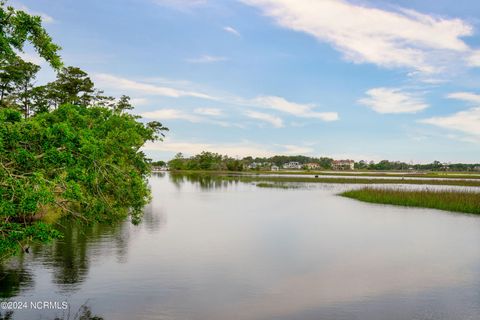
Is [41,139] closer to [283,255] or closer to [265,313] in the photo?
[265,313]

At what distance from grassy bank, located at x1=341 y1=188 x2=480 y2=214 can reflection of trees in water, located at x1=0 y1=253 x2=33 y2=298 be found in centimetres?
4357

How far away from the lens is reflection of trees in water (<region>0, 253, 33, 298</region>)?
17.6m

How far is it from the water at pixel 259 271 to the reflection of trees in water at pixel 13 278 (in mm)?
45

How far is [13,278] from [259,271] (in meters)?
12.2

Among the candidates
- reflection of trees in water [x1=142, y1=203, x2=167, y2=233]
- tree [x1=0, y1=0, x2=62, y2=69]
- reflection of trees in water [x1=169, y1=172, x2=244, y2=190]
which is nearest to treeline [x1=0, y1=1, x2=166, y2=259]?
tree [x1=0, y1=0, x2=62, y2=69]

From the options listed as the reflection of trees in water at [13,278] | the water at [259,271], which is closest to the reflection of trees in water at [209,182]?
the water at [259,271]

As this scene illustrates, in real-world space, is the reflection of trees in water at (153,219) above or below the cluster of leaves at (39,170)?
below

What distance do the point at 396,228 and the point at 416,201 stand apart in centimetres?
1644

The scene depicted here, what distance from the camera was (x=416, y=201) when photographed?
51.3m

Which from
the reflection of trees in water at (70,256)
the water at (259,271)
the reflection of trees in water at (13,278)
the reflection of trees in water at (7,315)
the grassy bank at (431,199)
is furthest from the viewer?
the grassy bank at (431,199)

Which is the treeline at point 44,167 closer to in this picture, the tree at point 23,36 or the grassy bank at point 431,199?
the tree at point 23,36

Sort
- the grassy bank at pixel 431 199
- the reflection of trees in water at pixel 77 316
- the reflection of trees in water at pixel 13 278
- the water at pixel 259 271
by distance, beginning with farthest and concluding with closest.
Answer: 1. the grassy bank at pixel 431 199
2. the reflection of trees in water at pixel 13 278
3. the water at pixel 259 271
4. the reflection of trees in water at pixel 77 316

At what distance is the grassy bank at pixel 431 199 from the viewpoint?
153 ft

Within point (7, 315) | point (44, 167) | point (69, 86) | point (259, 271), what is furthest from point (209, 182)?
point (44, 167)
